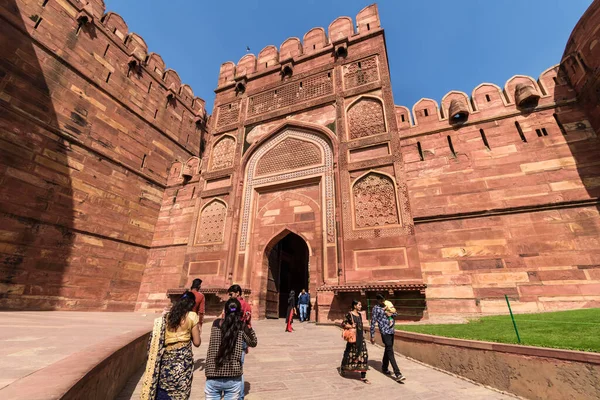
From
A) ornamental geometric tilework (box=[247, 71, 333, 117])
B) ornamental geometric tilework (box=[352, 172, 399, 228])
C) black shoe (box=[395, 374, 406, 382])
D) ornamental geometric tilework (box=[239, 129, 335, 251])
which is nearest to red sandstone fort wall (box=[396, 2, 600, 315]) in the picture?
ornamental geometric tilework (box=[352, 172, 399, 228])

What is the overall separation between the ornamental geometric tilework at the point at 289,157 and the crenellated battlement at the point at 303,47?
436 cm

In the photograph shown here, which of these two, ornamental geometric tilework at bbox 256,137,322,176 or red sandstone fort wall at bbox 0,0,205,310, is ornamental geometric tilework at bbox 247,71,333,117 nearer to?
ornamental geometric tilework at bbox 256,137,322,176

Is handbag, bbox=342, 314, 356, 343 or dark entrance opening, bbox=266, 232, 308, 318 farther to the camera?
dark entrance opening, bbox=266, 232, 308, 318

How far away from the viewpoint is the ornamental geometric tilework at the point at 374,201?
8.60 m

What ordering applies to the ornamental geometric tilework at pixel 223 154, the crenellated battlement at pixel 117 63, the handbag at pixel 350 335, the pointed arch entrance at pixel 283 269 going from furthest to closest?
the ornamental geometric tilework at pixel 223 154 → the crenellated battlement at pixel 117 63 → the pointed arch entrance at pixel 283 269 → the handbag at pixel 350 335

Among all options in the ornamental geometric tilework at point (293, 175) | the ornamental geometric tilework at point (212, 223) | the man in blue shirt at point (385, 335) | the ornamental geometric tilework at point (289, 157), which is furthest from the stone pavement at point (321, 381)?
the ornamental geometric tilework at point (289, 157)

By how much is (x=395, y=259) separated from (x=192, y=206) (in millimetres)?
9064

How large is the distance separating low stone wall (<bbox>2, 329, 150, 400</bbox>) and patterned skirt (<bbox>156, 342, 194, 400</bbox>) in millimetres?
461

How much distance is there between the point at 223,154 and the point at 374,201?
24.1 ft

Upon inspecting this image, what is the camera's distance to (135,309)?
11.4 meters

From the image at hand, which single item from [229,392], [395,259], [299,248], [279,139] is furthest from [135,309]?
[229,392]

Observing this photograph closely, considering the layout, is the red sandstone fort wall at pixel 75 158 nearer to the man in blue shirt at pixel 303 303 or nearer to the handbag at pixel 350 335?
the man in blue shirt at pixel 303 303

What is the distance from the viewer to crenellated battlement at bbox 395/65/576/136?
8.49 m

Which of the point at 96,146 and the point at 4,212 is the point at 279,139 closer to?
the point at 96,146
